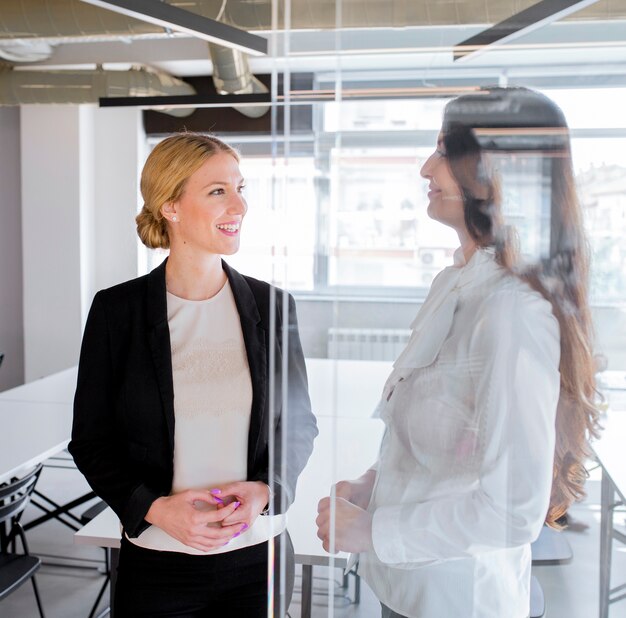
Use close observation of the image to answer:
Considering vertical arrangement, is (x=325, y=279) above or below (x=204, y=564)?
above

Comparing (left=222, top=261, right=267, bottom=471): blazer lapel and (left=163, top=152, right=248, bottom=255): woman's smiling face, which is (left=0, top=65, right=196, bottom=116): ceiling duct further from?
(left=222, top=261, right=267, bottom=471): blazer lapel

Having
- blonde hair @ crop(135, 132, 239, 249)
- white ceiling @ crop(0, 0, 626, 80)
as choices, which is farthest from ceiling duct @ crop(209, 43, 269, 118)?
white ceiling @ crop(0, 0, 626, 80)

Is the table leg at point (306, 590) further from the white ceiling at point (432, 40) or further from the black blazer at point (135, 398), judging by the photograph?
the white ceiling at point (432, 40)

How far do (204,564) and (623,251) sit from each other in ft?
3.02

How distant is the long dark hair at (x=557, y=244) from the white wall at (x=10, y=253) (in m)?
6.06

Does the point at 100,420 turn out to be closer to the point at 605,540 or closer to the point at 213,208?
the point at 213,208

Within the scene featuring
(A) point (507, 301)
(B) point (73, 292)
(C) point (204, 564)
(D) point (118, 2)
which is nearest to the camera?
(A) point (507, 301)

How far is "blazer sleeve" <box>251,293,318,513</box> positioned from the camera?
0.76m

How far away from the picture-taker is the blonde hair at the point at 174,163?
1313 millimetres

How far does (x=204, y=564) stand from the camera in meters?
1.21

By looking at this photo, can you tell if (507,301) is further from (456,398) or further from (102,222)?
(102,222)

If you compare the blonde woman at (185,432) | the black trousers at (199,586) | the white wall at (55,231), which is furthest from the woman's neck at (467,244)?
the white wall at (55,231)

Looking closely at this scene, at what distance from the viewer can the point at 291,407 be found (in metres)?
0.78

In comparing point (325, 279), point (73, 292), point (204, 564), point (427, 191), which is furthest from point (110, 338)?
point (73, 292)
